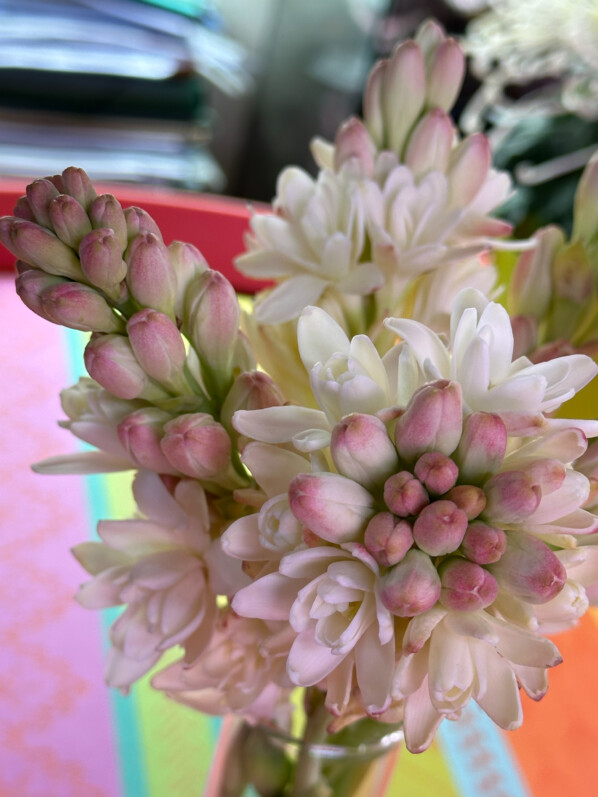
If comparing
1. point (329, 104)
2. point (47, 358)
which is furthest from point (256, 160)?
point (47, 358)

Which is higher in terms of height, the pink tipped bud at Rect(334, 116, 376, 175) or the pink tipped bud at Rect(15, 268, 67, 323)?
the pink tipped bud at Rect(334, 116, 376, 175)

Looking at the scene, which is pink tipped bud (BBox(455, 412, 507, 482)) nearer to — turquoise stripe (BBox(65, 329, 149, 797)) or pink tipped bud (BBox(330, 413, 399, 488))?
pink tipped bud (BBox(330, 413, 399, 488))

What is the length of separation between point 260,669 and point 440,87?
28cm

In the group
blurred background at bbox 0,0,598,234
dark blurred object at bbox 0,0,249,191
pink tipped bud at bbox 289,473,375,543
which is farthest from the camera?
dark blurred object at bbox 0,0,249,191

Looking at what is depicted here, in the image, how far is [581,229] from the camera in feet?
1.29

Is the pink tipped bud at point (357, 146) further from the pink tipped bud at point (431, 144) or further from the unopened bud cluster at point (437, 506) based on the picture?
the unopened bud cluster at point (437, 506)

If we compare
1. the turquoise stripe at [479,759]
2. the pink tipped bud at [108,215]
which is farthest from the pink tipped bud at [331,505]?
the turquoise stripe at [479,759]

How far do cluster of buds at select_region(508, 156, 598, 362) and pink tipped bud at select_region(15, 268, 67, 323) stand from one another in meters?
0.20

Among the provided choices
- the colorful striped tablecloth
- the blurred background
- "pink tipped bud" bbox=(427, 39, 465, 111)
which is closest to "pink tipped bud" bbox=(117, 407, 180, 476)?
"pink tipped bud" bbox=(427, 39, 465, 111)

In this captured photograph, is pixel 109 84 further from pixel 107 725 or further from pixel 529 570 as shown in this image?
pixel 529 570

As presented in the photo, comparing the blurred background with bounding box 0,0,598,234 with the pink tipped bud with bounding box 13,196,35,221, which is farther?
the blurred background with bounding box 0,0,598,234

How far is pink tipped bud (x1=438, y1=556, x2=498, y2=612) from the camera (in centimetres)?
25

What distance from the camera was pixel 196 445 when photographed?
0.96 ft

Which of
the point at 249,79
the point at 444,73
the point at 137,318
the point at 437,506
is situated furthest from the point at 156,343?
the point at 249,79
